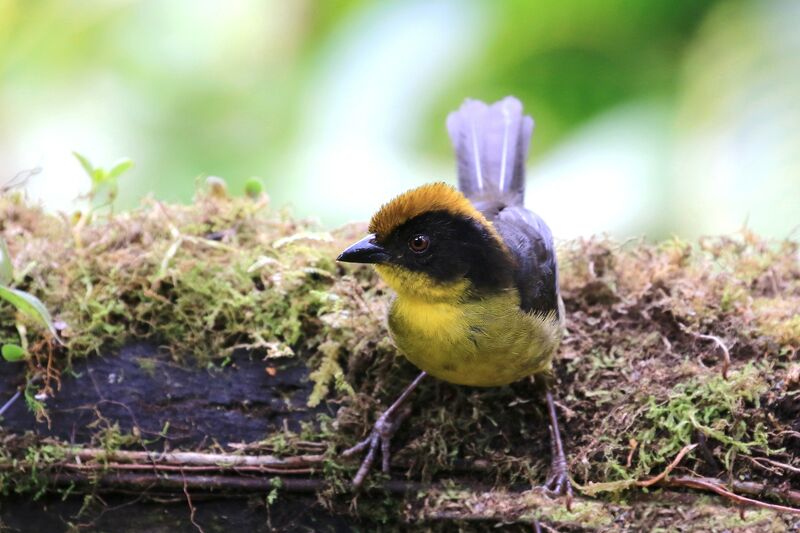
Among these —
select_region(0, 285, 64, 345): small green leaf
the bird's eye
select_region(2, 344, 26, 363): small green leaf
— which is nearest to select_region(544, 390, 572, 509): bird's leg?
the bird's eye

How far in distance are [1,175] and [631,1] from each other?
3675 millimetres

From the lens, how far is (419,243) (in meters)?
2.59

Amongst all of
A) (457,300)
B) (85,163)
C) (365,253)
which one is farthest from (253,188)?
(457,300)

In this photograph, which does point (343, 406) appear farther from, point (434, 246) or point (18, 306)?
point (18, 306)

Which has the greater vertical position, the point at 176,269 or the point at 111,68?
the point at 111,68

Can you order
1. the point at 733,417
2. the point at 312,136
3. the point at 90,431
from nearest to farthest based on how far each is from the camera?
the point at 733,417 → the point at 90,431 → the point at 312,136

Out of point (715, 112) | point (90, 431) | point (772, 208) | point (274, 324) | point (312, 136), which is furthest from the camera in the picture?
point (312, 136)

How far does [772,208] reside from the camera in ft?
11.7

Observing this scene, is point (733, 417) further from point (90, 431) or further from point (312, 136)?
point (312, 136)

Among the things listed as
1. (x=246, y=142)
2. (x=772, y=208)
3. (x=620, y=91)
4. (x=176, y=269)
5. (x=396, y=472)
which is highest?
(x=620, y=91)

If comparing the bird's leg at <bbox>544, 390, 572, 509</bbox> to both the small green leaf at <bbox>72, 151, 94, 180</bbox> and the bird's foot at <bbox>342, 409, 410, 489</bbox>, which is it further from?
A: the small green leaf at <bbox>72, 151, 94, 180</bbox>

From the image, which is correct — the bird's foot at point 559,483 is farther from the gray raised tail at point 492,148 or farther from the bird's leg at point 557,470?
the gray raised tail at point 492,148

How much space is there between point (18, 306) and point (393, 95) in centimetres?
255

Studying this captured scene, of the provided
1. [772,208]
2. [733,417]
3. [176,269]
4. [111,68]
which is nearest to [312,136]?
[111,68]
